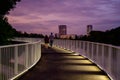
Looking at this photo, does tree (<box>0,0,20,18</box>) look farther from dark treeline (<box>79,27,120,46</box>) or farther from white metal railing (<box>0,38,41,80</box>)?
dark treeline (<box>79,27,120,46</box>)

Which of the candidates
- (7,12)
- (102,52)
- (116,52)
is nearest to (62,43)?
(7,12)

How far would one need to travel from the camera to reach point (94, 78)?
53.5 ft

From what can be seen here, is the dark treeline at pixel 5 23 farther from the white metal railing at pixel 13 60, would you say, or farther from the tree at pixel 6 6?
the white metal railing at pixel 13 60

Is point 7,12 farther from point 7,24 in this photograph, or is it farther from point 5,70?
point 5,70

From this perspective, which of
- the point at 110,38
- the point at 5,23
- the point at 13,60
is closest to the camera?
A: the point at 13,60

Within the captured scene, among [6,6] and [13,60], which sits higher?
[6,6]

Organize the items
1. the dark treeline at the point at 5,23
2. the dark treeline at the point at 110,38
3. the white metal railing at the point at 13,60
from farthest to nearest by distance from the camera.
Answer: the dark treeline at the point at 110,38 → the dark treeline at the point at 5,23 → the white metal railing at the point at 13,60

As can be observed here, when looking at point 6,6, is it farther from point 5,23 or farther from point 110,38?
point 110,38

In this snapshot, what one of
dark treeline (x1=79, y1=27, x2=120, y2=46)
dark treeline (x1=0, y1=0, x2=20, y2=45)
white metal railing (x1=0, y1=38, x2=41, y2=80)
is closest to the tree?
dark treeline (x1=0, y1=0, x2=20, y2=45)

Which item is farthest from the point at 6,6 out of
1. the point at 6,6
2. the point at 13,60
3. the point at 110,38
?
the point at 110,38

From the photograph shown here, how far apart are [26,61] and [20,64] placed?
6.52 feet

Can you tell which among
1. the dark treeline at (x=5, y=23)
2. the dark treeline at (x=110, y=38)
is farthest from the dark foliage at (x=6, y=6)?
the dark treeline at (x=110, y=38)

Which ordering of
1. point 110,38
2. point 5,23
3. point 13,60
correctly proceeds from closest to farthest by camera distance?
point 13,60
point 5,23
point 110,38

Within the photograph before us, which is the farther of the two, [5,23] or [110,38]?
[110,38]
